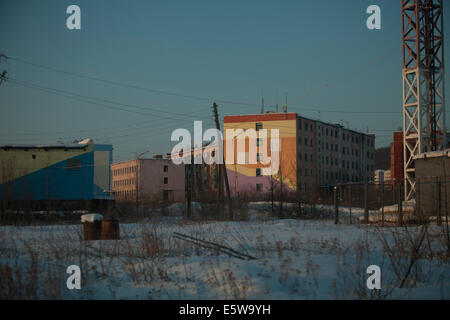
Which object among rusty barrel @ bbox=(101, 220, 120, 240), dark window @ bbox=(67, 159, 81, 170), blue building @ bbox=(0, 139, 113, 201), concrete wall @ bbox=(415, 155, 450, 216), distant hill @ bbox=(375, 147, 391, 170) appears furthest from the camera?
distant hill @ bbox=(375, 147, 391, 170)

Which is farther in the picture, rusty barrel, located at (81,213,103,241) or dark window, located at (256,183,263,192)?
dark window, located at (256,183,263,192)

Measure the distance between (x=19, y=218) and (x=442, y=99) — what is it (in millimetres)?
26566

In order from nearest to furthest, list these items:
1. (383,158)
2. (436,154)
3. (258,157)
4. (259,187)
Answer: (436,154), (259,187), (258,157), (383,158)

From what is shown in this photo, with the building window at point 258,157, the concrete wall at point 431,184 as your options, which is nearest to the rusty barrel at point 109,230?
the concrete wall at point 431,184

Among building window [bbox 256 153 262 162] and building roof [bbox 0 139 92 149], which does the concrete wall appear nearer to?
building roof [bbox 0 139 92 149]

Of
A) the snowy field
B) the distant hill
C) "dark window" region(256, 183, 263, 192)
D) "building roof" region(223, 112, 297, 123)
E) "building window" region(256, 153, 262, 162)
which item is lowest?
the snowy field

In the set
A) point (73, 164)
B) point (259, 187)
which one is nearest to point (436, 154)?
point (73, 164)

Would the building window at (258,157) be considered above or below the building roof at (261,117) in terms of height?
below

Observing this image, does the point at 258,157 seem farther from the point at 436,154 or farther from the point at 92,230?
the point at 92,230

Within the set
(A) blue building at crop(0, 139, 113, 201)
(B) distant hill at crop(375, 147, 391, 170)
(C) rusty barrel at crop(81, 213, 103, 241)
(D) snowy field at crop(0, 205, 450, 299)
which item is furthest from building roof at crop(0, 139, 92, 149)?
(B) distant hill at crop(375, 147, 391, 170)

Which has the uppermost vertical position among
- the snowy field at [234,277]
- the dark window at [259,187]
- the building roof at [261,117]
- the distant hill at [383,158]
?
the building roof at [261,117]

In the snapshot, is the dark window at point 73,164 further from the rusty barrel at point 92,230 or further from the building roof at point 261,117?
the building roof at point 261,117

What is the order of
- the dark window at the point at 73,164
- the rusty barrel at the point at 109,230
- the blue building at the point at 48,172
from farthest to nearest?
1. the dark window at the point at 73,164
2. the blue building at the point at 48,172
3. the rusty barrel at the point at 109,230
